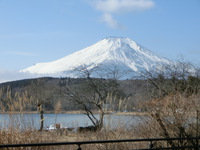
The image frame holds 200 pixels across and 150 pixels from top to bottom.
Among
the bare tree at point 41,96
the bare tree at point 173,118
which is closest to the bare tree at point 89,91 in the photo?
the bare tree at point 41,96

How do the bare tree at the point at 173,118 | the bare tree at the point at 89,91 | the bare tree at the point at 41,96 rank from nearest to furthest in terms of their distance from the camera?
the bare tree at the point at 173,118, the bare tree at the point at 41,96, the bare tree at the point at 89,91

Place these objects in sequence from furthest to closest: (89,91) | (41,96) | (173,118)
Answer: (89,91), (41,96), (173,118)

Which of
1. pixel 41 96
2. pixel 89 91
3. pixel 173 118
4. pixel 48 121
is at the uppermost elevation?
pixel 89 91

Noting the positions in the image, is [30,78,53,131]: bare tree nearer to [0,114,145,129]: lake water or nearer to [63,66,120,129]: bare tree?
[0,114,145,129]: lake water

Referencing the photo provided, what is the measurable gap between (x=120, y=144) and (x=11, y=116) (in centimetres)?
290

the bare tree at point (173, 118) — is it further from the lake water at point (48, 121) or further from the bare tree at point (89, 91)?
the bare tree at point (89, 91)

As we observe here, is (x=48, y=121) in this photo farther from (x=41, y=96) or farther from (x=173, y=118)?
(x=41, y=96)

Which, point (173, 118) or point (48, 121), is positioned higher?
point (173, 118)

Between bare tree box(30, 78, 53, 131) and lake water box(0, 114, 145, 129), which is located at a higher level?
bare tree box(30, 78, 53, 131)

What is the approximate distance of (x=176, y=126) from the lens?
9273mm

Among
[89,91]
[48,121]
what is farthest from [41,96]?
[48,121]

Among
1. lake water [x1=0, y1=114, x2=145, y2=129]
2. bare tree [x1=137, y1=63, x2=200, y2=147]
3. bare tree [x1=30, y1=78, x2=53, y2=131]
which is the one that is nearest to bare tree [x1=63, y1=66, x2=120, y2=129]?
bare tree [x1=30, y1=78, x2=53, y2=131]

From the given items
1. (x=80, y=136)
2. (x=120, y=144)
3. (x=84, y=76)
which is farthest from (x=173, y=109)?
(x=84, y=76)

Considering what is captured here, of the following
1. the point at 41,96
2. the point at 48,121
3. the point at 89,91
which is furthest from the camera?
the point at 89,91
